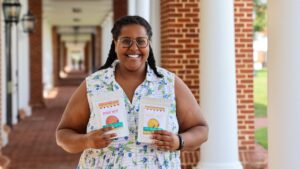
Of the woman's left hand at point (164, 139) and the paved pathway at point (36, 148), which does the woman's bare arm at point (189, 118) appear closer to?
the woman's left hand at point (164, 139)

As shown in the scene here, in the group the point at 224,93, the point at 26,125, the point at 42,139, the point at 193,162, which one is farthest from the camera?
the point at 26,125

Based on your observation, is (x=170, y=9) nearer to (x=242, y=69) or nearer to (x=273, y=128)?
(x=242, y=69)

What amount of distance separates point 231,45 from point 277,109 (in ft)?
9.73

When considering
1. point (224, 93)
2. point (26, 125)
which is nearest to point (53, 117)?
point (26, 125)

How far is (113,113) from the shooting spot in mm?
2703

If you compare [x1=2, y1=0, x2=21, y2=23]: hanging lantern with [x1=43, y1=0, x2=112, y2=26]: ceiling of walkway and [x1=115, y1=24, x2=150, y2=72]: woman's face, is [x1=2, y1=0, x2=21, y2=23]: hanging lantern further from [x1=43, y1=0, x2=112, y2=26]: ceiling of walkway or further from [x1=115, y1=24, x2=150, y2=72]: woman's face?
[x1=115, y1=24, x2=150, y2=72]: woman's face

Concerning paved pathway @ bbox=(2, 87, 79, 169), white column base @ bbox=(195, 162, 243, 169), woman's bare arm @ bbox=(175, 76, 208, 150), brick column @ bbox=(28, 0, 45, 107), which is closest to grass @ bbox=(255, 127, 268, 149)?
paved pathway @ bbox=(2, 87, 79, 169)

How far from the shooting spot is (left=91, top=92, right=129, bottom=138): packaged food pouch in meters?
2.70

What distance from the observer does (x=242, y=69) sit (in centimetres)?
822

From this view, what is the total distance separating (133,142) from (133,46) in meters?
0.43

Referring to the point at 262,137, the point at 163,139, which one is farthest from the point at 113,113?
the point at 262,137

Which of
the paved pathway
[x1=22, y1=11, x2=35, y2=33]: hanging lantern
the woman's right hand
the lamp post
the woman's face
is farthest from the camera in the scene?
[x1=22, y1=11, x2=35, y2=33]: hanging lantern

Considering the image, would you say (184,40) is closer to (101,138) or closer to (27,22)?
(101,138)

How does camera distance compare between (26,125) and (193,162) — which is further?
(26,125)
